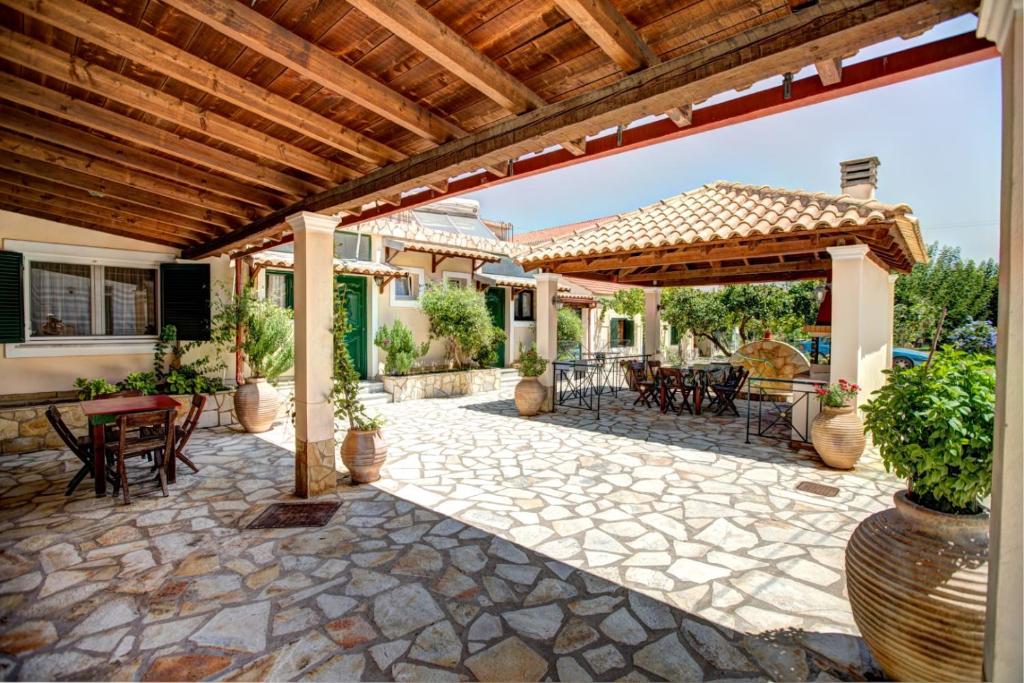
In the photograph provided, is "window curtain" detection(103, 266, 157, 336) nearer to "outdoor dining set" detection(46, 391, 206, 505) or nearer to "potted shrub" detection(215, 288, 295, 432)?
"potted shrub" detection(215, 288, 295, 432)

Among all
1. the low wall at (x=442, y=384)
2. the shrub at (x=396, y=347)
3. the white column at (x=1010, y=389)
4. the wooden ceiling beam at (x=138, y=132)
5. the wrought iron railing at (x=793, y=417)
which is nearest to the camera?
the white column at (x=1010, y=389)

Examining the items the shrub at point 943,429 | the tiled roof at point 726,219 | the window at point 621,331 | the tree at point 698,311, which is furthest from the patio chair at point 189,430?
the window at point 621,331

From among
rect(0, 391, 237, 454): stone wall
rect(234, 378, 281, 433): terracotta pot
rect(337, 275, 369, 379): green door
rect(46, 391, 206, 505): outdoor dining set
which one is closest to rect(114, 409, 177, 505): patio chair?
rect(46, 391, 206, 505): outdoor dining set

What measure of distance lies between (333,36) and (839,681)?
456 cm

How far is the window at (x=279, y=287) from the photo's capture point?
1016 cm

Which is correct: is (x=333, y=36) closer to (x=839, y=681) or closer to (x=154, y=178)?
(x=154, y=178)

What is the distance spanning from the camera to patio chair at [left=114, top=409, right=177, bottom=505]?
186 inches

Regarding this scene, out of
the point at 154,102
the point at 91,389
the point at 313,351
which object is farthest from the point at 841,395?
the point at 91,389

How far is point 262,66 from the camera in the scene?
298 centimetres

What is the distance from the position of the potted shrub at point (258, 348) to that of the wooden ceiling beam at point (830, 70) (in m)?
8.47

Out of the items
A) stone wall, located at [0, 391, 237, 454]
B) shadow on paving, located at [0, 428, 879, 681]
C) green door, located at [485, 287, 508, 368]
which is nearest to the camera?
shadow on paving, located at [0, 428, 879, 681]

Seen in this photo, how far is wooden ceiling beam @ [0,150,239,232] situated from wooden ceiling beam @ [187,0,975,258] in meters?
4.17

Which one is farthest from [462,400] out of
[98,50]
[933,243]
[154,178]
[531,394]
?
[933,243]

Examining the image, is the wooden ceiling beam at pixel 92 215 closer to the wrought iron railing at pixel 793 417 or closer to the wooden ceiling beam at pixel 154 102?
the wooden ceiling beam at pixel 154 102
